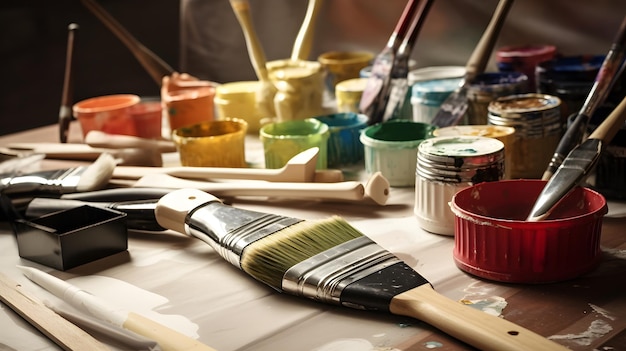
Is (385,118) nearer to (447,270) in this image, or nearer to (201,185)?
(201,185)

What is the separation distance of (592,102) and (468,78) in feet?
0.79

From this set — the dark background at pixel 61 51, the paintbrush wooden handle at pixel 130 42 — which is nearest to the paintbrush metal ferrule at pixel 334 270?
the paintbrush wooden handle at pixel 130 42

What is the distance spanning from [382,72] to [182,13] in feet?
2.90

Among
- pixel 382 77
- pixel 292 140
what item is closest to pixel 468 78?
pixel 382 77

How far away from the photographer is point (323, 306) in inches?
34.5

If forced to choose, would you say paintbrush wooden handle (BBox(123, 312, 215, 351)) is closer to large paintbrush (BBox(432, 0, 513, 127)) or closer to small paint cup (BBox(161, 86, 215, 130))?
large paintbrush (BBox(432, 0, 513, 127))

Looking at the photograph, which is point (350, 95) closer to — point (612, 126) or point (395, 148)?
point (395, 148)

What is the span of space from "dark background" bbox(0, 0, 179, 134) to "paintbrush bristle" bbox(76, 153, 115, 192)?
1326mm

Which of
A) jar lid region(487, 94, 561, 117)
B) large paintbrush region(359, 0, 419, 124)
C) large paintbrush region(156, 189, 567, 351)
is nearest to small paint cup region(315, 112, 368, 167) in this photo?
large paintbrush region(359, 0, 419, 124)

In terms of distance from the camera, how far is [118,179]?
4.37 feet

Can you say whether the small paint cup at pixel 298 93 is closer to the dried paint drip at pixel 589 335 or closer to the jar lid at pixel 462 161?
the jar lid at pixel 462 161

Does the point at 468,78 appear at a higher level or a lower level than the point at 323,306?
higher

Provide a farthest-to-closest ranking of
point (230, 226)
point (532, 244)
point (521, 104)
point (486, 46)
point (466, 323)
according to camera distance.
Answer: point (486, 46)
point (521, 104)
point (230, 226)
point (532, 244)
point (466, 323)

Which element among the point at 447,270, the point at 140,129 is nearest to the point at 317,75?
the point at 140,129
